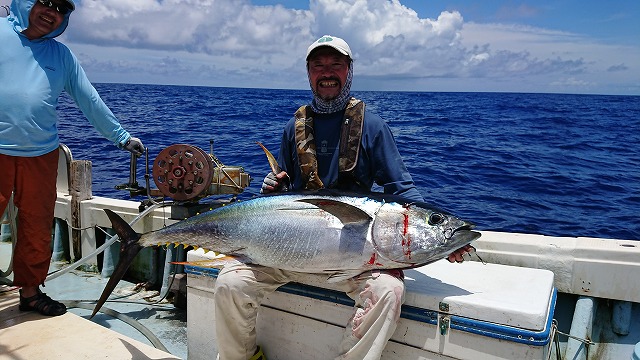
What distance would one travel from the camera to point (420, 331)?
94.3 inches

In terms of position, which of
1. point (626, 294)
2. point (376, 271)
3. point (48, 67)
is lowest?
point (626, 294)

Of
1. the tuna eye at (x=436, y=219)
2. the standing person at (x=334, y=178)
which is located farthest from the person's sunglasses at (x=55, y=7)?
the tuna eye at (x=436, y=219)

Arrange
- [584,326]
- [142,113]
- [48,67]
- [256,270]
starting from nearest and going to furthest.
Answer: [256,270], [584,326], [48,67], [142,113]

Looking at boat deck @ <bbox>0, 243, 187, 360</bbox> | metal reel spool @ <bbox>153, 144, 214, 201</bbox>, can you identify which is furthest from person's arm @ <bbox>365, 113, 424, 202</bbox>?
boat deck @ <bbox>0, 243, 187, 360</bbox>

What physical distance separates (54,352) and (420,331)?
2.19 m

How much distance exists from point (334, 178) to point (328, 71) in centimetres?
67

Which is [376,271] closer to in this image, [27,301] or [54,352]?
[54,352]

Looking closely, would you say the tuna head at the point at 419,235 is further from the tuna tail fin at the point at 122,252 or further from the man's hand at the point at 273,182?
the tuna tail fin at the point at 122,252

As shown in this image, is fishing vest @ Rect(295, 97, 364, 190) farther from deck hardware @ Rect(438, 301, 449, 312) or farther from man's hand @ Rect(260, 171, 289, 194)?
deck hardware @ Rect(438, 301, 449, 312)

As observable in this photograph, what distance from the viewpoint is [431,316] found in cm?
235

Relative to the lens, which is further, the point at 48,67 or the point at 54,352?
the point at 48,67

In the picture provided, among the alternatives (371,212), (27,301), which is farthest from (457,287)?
(27,301)

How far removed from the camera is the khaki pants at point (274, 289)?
7.54ft

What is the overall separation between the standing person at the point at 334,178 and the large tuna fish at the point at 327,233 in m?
0.12
